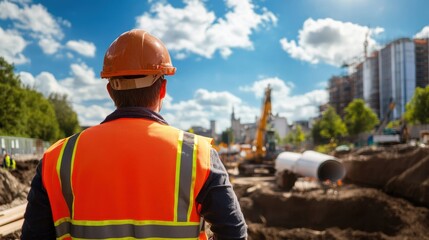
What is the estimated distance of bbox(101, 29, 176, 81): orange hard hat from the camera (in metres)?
1.78

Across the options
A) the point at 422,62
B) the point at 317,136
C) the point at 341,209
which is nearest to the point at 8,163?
the point at 341,209

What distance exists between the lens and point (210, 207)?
5.18 feet

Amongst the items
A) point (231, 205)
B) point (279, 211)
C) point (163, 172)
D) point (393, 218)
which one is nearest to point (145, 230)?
point (163, 172)

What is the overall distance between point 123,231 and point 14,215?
3303 mm

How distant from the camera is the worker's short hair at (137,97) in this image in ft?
5.84

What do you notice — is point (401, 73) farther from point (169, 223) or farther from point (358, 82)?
point (169, 223)

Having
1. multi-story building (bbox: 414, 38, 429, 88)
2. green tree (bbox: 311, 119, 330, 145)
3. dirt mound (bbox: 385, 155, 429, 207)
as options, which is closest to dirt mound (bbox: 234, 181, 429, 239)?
dirt mound (bbox: 385, 155, 429, 207)

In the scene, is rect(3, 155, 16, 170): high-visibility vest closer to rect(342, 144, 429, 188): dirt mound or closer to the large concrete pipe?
the large concrete pipe

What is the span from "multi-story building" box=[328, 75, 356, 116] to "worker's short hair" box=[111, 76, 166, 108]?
93831mm

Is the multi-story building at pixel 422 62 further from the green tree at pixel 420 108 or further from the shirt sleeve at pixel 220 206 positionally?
the shirt sleeve at pixel 220 206

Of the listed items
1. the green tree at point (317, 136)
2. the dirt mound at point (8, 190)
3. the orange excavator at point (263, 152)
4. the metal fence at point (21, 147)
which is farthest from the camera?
the green tree at point (317, 136)

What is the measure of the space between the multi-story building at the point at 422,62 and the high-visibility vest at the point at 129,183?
82.4 metres

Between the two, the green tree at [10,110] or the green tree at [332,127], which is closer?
the green tree at [10,110]

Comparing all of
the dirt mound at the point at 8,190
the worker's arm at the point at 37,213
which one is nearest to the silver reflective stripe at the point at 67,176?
the worker's arm at the point at 37,213
